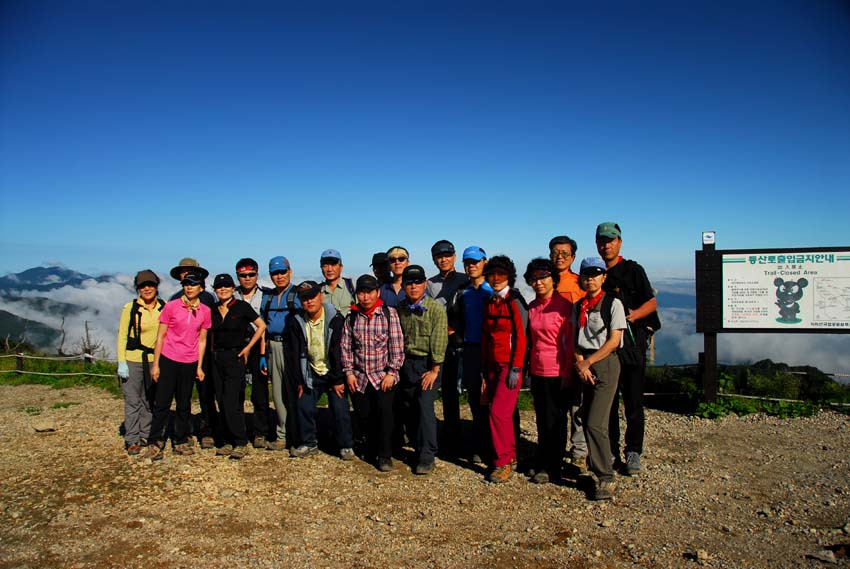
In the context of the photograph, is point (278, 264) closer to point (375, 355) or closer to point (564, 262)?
point (375, 355)

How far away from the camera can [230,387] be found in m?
6.31

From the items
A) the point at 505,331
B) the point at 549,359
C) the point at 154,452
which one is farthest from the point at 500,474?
the point at 154,452

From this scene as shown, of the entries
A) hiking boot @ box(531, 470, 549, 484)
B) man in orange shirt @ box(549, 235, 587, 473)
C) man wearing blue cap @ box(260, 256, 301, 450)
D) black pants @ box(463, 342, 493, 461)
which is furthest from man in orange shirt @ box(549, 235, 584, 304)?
man wearing blue cap @ box(260, 256, 301, 450)

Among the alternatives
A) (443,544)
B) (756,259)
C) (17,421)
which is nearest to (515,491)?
(443,544)

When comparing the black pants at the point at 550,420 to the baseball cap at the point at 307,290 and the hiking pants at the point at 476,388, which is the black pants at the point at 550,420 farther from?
the baseball cap at the point at 307,290

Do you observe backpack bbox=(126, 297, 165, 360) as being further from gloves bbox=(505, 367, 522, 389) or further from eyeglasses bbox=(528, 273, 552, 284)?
eyeglasses bbox=(528, 273, 552, 284)

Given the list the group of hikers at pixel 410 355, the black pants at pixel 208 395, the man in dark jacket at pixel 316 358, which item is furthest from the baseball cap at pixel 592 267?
the black pants at pixel 208 395

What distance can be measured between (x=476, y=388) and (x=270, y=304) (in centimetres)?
252

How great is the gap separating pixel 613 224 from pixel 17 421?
8755 mm

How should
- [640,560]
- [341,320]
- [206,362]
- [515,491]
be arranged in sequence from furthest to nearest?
[206,362] < [341,320] < [515,491] < [640,560]

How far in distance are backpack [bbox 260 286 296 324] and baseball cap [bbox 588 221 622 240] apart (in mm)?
3380

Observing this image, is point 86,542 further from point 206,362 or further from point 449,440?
point 449,440

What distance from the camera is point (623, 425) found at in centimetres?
729

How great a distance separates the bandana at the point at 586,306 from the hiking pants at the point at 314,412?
2650mm
